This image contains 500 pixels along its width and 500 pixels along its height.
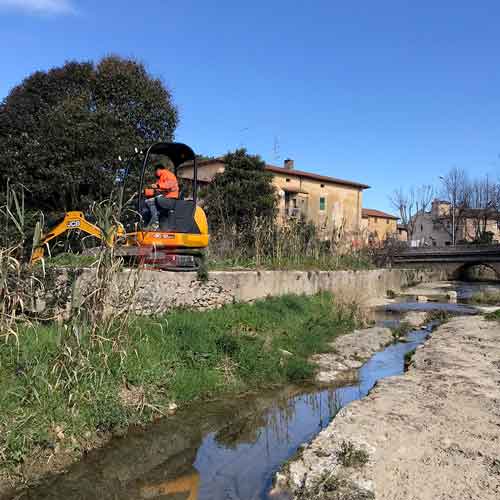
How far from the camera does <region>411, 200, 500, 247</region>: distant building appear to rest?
220 feet

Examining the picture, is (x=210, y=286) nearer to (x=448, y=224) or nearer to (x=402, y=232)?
(x=448, y=224)

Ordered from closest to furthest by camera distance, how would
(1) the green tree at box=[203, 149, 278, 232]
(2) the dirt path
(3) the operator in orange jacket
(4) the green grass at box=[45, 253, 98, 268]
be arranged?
(2) the dirt path, (4) the green grass at box=[45, 253, 98, 268], (3) the operator in orange jacket, (1) the green tree at box=[203, 149, 278, 232]

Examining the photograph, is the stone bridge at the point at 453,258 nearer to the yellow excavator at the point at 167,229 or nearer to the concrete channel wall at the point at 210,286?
the concrete channel wall at the point at 210,286

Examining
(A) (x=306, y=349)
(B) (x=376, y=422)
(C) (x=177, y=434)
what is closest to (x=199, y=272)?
(A) (x=306, y=349)

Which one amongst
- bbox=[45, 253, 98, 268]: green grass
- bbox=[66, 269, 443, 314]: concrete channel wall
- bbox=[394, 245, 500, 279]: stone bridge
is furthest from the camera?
bbox=[394, 245, 500, 279]: stone bridge

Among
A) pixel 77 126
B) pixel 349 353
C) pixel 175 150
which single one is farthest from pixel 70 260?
pixel 77 126

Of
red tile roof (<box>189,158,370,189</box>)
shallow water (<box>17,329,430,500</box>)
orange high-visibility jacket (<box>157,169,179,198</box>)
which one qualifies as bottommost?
shallow water (<box>17,329,430,500</box>)

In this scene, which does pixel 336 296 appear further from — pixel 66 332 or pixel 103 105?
pixel 66 332

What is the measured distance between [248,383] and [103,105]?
37.9 ft

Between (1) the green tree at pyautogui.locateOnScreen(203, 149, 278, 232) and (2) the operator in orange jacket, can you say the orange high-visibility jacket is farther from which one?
(1) the green tree at pyautogui.locateOnScreen(203, 149, 278, 232)

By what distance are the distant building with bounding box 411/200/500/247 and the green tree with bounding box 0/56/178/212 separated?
2122 inches

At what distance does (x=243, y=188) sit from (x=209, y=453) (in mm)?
22803

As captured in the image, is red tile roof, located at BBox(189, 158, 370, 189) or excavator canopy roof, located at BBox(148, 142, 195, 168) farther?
red tile roof, located at BBox(189, 158, 370, 189)

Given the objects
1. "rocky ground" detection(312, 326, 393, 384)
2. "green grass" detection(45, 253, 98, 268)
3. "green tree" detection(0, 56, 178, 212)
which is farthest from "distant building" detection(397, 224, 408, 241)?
"green grass" detection(45, 253, 98, 268)
